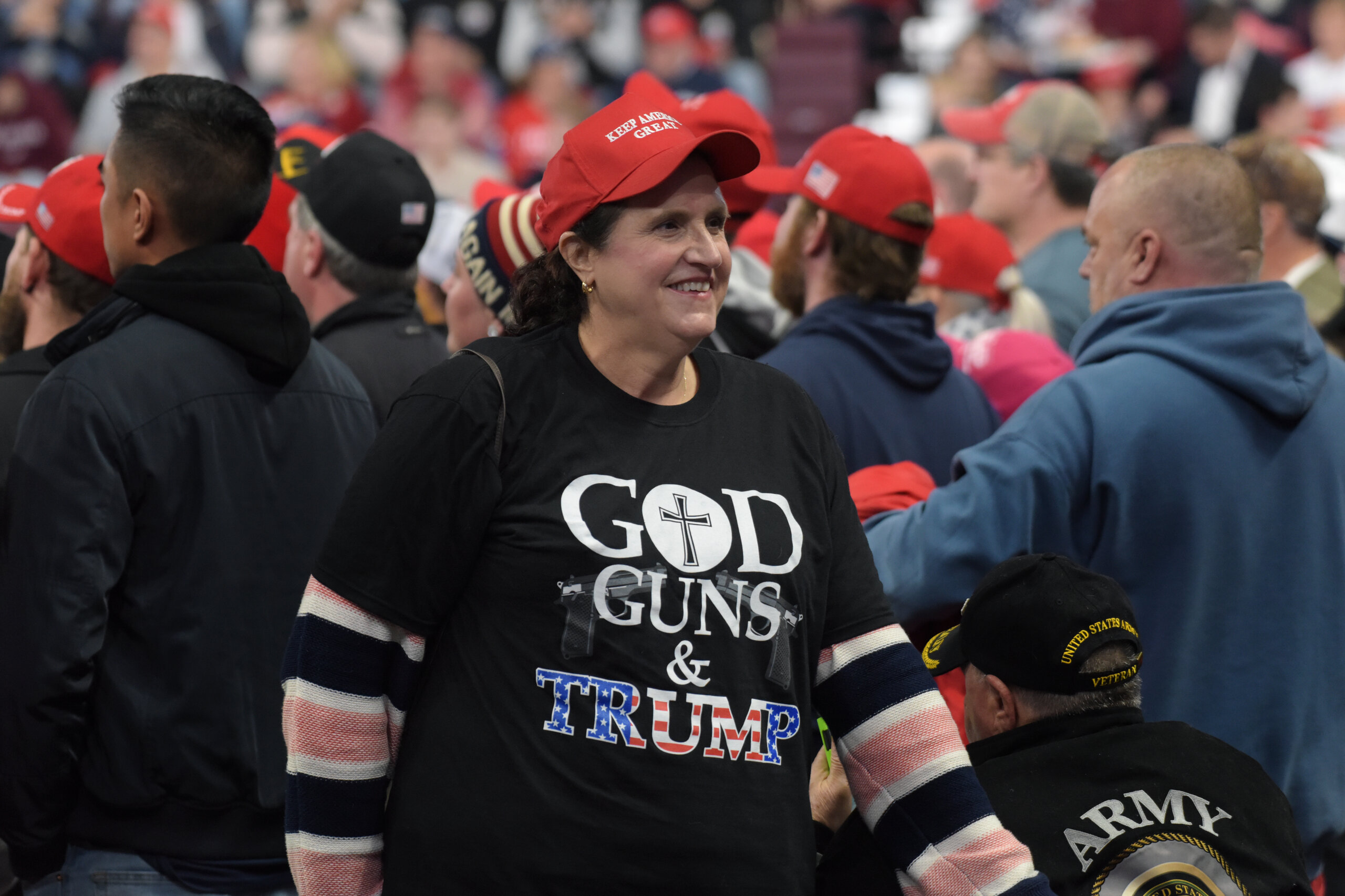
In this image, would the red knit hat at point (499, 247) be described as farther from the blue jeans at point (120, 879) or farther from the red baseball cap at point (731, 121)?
the blue jeans at point (120, 879)

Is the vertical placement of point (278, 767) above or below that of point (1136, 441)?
below

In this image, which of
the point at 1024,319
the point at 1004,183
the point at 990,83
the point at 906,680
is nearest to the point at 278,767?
the point at 906,680

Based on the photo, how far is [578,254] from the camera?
2150mm

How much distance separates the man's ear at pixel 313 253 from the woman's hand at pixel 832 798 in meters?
1.96

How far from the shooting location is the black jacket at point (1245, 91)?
32.3 feet

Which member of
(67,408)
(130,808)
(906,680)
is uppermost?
(67,408)

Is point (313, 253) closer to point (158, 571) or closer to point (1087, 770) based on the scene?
point (158, 571)

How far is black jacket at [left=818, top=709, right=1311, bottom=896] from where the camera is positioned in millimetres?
2152

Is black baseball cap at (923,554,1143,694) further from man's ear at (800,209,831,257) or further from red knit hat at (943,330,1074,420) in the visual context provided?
red knit hat at (943,330,1074,420)

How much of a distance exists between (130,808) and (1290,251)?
13.6 ft

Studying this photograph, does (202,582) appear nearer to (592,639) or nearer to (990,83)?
(592,639)

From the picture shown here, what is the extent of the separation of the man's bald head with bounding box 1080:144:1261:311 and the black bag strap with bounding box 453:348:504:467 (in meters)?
1.52

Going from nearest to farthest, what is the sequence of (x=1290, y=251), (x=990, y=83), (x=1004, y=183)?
1. (x=1290, y=251)
2. (x=1004, y=183)
3. (x=990, y=83)

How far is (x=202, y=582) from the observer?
8.29ft
